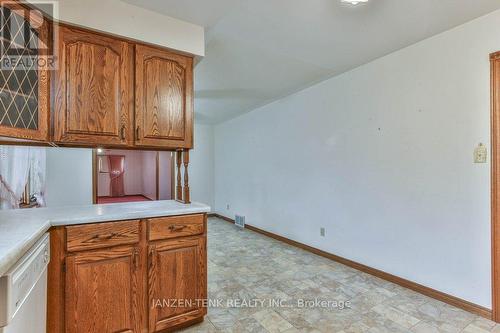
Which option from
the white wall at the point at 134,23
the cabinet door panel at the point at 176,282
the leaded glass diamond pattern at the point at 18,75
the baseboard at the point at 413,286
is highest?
the white wall at the point at 134,23

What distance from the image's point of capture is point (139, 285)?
5.50 ft

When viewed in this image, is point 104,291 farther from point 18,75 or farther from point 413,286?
point 413,286

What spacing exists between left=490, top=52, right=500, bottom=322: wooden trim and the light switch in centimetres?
5

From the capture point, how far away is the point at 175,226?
1799 mm

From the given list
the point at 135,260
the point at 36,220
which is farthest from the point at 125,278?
the point at 36,220

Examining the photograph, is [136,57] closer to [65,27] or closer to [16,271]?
[65,27]

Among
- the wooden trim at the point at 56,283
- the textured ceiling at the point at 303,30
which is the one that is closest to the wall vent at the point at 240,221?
the textured ceiling at the point at 303,30

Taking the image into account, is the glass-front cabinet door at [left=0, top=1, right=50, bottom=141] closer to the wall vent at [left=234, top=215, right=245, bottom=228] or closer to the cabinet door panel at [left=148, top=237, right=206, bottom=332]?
the cabinet door panel at [left=148, top=237, right=206, bottom=332]

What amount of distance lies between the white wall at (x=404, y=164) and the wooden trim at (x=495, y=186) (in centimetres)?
5

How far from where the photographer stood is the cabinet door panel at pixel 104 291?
1.48 m

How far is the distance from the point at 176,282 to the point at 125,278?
0.34 metres

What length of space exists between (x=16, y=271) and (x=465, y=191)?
114 inches

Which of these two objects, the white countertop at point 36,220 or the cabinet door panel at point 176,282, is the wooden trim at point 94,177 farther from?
the cabinet door panel at point 176,282

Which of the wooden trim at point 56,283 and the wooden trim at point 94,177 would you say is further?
the wooden trim at point 94,177
